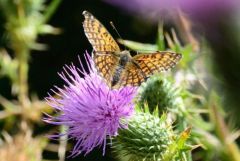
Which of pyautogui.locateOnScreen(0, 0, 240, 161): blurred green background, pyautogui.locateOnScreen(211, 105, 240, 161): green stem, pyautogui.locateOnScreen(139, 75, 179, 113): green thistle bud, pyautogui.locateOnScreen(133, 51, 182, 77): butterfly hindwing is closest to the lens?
pyautogui.locateOnScreen(211, 105, 240, 161): green stem

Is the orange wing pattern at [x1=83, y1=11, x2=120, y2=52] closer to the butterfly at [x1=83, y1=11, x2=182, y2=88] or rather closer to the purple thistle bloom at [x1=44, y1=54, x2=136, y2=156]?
the butterfly at [x1=83, y1=11, x2=182, y2=88]

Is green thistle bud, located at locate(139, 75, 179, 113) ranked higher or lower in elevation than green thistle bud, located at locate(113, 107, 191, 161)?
higher

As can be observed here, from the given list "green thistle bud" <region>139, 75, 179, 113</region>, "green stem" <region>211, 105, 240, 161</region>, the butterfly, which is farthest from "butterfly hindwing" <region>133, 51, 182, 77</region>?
"green stem" <region>211, 105, 240, 161</region>

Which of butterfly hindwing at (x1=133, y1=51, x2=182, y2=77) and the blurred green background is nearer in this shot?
butterfly hindwing at (x1=133, y1=51, x2=182, y2=77)

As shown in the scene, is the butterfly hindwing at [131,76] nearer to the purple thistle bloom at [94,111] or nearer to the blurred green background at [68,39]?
the purple thistle bloom at [94,111]

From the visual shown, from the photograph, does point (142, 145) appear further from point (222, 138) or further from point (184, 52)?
point (222, 138)

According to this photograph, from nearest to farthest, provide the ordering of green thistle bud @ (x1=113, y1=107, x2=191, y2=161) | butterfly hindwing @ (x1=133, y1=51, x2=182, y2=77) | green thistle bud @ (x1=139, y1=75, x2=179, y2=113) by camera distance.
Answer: butterfly hindwing @ (x1=133, y1=51, x2=182, y2=77) → green thistle bud @ (x1=113, y1=107, x2=191, y2=161) → green thistle bud @ (x1=139, y1=75, x2=179, y2=113)

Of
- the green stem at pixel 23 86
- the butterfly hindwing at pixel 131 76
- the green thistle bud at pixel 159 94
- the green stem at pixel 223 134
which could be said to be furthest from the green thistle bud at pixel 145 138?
the green stem at pixel 23 86

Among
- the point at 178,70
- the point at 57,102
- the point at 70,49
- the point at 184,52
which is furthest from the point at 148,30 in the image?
the point at 57,102
